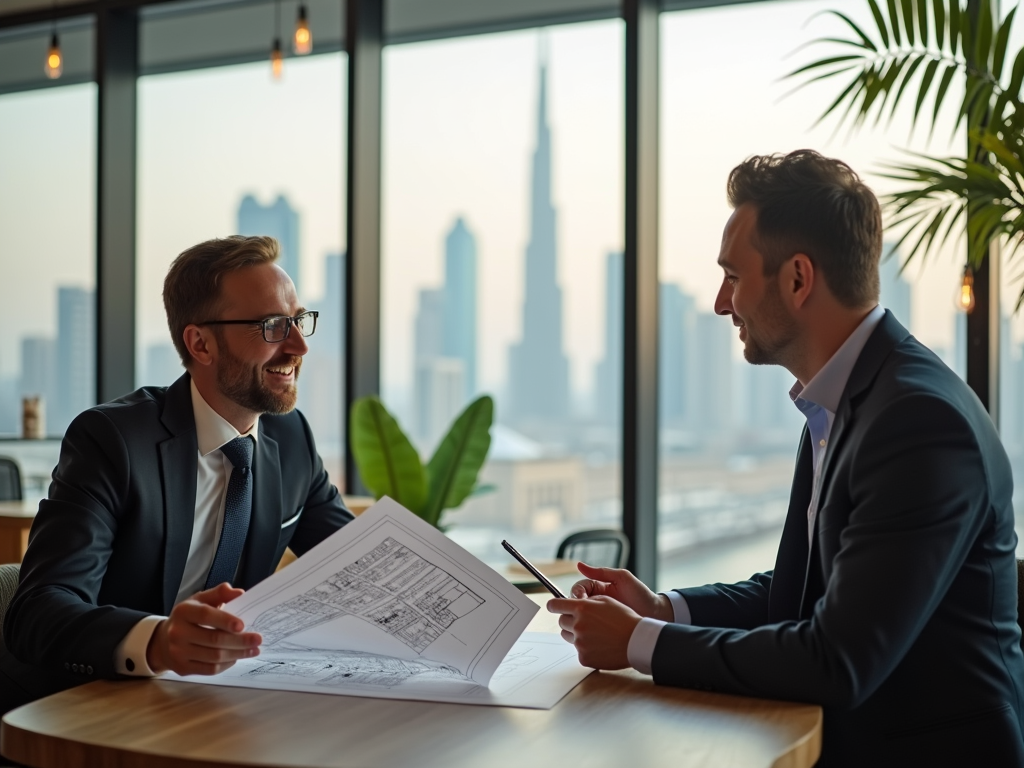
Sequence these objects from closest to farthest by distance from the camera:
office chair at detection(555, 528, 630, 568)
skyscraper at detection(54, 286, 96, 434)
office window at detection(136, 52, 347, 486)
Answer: office chair at detection(555, 528, 630, 568), office window at detection(136, 52, 347, 486), skyscraper at detection(54, 286, 96, 434)

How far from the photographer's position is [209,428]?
2066mm

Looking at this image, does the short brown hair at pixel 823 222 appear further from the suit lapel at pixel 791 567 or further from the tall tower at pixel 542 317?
the tall tower at pixel 542 317

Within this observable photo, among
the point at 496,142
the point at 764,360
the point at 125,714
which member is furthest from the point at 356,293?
the point at 125,714

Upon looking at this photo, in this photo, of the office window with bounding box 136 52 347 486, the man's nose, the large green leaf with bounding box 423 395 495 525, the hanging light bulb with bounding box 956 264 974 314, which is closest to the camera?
the man's nose

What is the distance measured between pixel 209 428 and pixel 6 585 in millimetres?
450

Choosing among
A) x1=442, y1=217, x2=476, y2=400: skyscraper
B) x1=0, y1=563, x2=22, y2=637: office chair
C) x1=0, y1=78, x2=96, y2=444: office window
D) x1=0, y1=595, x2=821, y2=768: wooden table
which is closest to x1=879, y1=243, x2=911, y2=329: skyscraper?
x1=442, y1=217, x2=476, y2=400: skyscraper

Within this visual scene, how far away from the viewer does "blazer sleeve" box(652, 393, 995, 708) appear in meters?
1.33

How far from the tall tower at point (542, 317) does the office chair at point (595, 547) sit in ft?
4.75

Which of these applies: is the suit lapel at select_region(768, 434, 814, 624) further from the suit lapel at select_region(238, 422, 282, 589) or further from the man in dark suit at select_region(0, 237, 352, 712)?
the suit lapel at select_region(238, 422, 282, 589)

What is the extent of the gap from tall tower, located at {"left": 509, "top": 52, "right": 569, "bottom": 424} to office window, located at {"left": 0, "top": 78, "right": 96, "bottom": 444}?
2677 mm

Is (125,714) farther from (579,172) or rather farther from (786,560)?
(579,172)

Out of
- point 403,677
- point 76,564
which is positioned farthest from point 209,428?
point 403,677

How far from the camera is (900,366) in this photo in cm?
152

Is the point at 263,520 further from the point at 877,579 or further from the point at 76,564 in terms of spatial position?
the point at 877,579
